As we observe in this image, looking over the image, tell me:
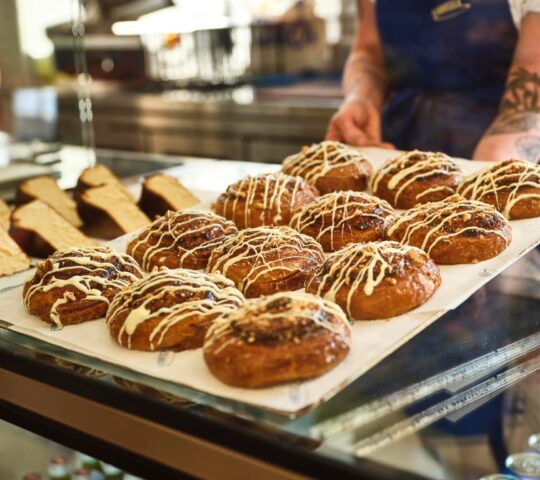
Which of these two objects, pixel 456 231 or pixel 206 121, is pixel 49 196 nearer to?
pixel 456 231

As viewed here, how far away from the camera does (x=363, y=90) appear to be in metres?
3.18

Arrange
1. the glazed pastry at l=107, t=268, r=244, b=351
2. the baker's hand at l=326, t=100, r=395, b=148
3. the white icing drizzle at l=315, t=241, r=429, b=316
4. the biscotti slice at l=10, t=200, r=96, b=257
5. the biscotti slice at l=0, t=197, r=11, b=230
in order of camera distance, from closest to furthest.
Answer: the glazed pastry at l=107, t=268, r=244, b=351 < the white icing drizzle at l=315, t=241, r=429, b=316 < the biscotti slice at l=10, t=200, r=96, b=257 < the biscotti slice at l=0, t=197, r=11, b=230 < the baker's hand at l=326, t=100, r=395, b=148

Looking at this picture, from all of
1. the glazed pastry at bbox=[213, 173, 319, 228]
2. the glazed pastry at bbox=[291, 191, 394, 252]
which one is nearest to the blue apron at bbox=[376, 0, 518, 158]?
the glazed pastry at bbox=[213, 173, 319, 228]

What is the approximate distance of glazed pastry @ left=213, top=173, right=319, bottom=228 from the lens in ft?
7.25

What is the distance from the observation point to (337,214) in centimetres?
201

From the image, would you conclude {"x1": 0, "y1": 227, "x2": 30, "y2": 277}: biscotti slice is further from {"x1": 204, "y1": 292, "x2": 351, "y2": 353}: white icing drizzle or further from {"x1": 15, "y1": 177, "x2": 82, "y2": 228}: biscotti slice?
{"x1": 204, "y1": 292, "x2": 351, "y2": 353}: white icing drizzle

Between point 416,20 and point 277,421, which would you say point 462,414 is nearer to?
point 277,421

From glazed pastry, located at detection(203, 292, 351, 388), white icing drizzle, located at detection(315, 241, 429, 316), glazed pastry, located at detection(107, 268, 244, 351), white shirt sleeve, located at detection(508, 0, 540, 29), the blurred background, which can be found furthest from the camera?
the blurred background

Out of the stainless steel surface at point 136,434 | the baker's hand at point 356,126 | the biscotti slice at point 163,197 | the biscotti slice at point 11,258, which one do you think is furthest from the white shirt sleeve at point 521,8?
the stainless steel surface at point 136,434

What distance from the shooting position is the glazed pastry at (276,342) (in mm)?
1261

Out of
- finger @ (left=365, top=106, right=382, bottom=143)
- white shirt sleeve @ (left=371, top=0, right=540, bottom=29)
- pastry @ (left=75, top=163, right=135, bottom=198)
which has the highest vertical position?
white shirt sleeve @ (left=371, top=0, right=540, bottom=29)

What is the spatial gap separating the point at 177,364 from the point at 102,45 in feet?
17.4

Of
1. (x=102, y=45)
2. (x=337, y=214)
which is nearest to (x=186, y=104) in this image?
(x=102, y=45)

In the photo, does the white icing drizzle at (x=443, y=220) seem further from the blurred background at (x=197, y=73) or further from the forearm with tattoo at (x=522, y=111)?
the blurred background at (x=197, y=73)
